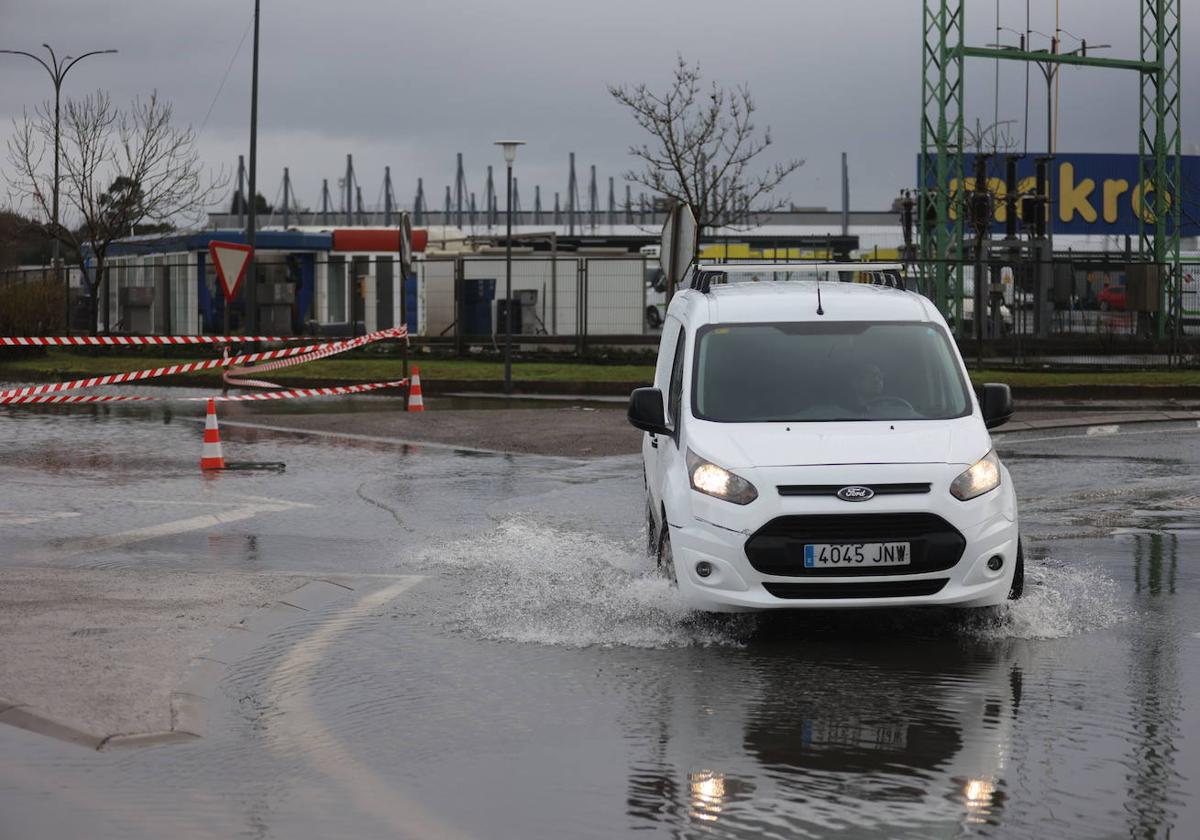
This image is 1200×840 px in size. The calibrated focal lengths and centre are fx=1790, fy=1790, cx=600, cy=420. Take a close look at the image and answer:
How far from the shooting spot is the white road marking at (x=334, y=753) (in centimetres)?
544

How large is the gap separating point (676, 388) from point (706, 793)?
4.45 meters

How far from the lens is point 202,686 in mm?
7520

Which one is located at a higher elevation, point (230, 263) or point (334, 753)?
point (230, 263)

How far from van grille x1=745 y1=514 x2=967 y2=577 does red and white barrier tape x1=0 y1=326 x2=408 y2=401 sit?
46.5 feet

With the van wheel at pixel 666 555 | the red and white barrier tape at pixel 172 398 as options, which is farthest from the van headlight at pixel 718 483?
the red and white barrier tape at pixel 172 398

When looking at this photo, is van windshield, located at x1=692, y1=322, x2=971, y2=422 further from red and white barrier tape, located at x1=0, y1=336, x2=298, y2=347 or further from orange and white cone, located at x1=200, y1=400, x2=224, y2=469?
red and white barrier tape, located at x1=0, y1=336, x2=298, y2=347

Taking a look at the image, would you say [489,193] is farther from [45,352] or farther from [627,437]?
[627,437]

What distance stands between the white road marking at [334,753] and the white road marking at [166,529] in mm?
3211

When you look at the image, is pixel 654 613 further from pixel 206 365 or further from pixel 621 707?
pixel 206 365

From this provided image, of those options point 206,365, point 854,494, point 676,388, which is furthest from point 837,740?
point 206,365

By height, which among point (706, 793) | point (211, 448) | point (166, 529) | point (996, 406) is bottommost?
point (706, 793)

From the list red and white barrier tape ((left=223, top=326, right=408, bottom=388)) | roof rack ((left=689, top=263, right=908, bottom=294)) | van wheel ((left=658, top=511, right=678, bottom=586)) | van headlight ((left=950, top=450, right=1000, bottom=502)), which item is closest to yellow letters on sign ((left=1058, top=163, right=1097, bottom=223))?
red and white barrier tape ((left=223, top=326, right=408, bottom=388))

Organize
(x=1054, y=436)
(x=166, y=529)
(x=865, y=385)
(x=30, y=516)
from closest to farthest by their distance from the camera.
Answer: (x=865, y=385) → (x=166, y=529) → (x=30, y=516) → (x=1054, y=436)

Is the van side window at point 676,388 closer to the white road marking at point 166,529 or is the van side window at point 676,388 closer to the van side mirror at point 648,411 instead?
the van side mirror at point 648,411
